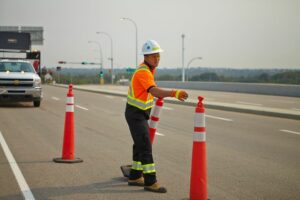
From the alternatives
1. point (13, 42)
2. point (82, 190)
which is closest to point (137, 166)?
point (82, 190)

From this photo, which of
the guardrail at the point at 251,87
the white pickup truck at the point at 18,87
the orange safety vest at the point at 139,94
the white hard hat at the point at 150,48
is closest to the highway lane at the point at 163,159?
the orange safety vest at the point at 139,94

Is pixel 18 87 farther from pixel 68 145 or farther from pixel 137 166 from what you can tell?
pixel 137 166

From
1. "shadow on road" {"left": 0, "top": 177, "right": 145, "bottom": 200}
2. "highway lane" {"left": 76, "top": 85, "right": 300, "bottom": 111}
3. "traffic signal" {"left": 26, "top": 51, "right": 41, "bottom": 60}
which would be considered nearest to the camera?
"shadow on road" {"left": 0, "top": 177, "right": 145, "bottom": 200}

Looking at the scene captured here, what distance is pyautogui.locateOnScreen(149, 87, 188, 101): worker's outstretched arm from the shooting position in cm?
603

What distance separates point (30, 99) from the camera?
21.2 m

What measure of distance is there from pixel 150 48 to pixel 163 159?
3029mm

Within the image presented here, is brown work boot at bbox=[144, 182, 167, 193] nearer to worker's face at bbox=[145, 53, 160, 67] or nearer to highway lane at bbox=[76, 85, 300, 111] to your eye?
worker's face at bbox=[145, 53, 160, 67]

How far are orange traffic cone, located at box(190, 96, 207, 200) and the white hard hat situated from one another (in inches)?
38.6

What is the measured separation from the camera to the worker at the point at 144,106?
650cm

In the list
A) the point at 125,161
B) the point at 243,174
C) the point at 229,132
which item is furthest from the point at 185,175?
the point at 229,132

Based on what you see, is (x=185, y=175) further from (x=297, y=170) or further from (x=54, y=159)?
(x=54, y=159)

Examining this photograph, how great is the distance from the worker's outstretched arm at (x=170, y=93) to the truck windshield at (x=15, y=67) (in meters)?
16.4

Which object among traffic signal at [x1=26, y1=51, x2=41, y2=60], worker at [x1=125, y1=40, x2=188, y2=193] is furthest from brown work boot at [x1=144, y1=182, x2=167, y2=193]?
traffic signal at [x1=26, y1=51, x2=41, y2=60]

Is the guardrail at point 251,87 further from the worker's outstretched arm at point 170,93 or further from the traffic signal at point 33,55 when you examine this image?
the worker's outstretched arm at point 170,93
